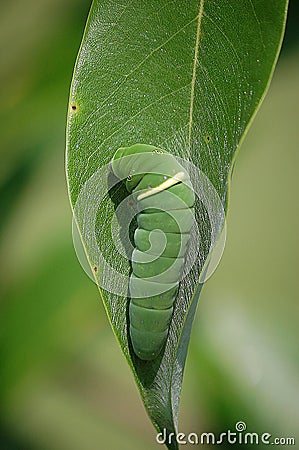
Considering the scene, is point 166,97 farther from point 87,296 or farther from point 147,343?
point 87,296

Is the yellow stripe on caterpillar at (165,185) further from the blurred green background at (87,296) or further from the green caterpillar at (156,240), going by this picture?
the blurred green background at (87,296)

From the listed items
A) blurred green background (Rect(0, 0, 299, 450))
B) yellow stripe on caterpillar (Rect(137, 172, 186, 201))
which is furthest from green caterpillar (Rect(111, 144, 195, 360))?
blurred green background (Rect(0, 0, 299, 450))

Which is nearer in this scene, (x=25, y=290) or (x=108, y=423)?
(x=25, y=290)

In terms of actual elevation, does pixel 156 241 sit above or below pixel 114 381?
above

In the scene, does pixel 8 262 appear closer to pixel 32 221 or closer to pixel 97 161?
pixel 32 221

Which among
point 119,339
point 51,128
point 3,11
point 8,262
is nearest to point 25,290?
point 8,262

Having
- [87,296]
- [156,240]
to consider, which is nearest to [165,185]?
[156,240]

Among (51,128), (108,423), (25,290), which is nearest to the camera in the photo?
(25,290)
